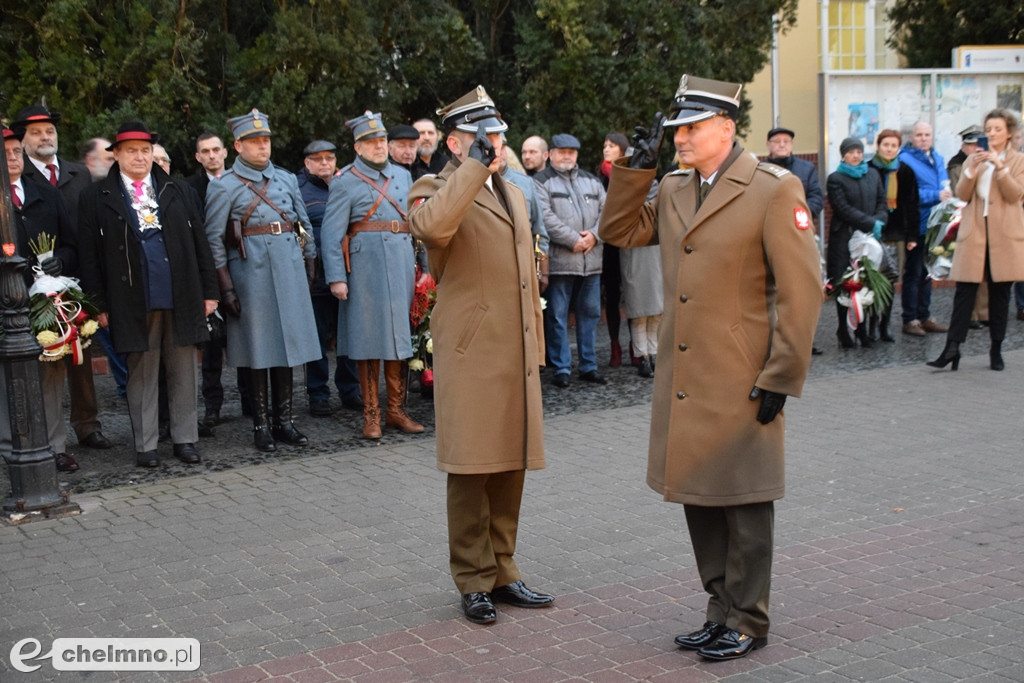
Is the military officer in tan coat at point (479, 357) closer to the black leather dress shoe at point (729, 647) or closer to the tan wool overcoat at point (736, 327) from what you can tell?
the tan wool overcoat at point (736, 327)

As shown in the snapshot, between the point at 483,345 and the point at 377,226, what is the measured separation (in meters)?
3.85

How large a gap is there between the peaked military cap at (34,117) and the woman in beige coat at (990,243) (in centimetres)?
727

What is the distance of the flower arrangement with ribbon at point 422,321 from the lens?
9555mm

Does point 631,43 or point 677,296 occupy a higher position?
point 631,43

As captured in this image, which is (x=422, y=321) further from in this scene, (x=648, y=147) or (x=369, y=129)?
(x=648, y=147)

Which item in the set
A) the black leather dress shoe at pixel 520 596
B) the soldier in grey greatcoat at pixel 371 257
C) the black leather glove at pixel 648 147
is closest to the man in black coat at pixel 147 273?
the soldier in grey greatcoat at pixel 371 257

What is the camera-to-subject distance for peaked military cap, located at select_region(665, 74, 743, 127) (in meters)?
4.74

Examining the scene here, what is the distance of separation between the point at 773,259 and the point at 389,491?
11.6ft

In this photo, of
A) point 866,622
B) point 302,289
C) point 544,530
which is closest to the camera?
point 866,622

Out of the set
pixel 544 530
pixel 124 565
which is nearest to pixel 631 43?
pixel 544 530

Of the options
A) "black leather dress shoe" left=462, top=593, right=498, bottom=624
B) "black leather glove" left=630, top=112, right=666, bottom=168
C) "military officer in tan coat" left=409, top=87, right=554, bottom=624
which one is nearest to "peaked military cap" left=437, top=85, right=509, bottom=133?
"military officer in tan coat" left=409, top=87, right=554, bottom=624

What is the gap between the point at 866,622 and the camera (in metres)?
5.16

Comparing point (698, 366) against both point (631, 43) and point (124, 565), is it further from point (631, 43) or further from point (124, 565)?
point (631, 43)

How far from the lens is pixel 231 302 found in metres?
8.70
